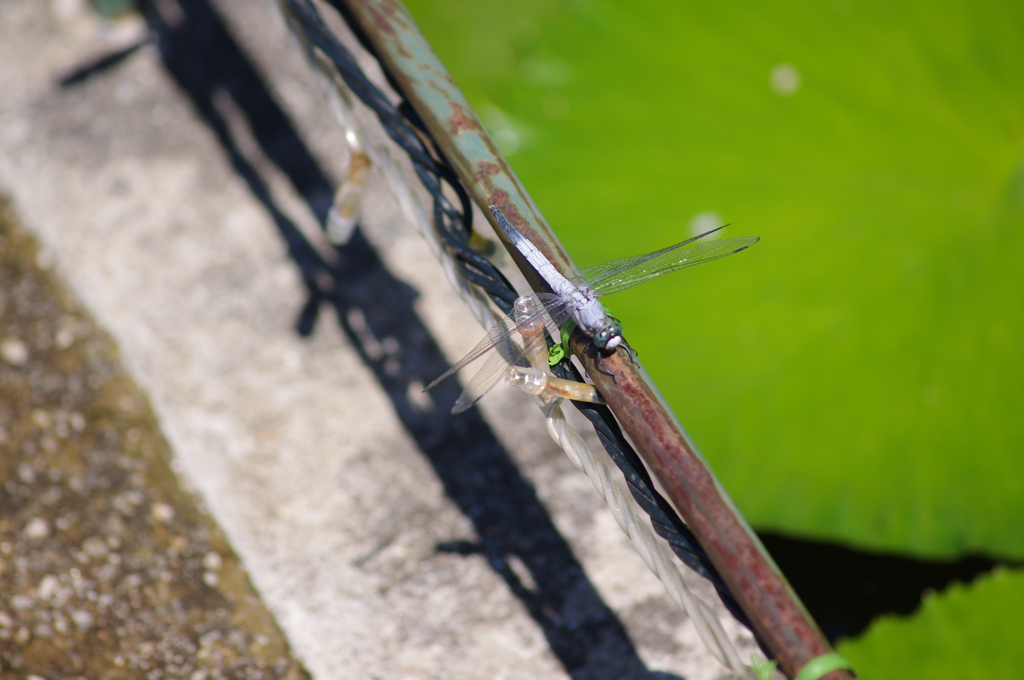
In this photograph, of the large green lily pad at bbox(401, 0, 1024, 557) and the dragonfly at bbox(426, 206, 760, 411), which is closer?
the dragonfly at bbox(426, 206, 760, 411)

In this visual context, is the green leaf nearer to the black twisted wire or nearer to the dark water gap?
the dark water gap

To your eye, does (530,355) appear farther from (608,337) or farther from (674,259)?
(674,259)

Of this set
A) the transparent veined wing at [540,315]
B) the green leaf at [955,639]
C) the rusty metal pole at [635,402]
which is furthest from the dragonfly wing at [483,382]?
the green leaf at [955,639]

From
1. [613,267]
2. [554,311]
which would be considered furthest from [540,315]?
[613,267]

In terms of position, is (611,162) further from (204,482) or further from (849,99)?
(204,482)

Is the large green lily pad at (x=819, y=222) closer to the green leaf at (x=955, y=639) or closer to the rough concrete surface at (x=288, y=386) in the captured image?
the green leaf at (x=955, y=639)

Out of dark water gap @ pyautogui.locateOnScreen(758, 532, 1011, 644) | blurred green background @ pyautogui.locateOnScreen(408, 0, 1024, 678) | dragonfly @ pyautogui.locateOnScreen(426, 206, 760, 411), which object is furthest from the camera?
dark water gap @ pyautogui.locateOnScreen(758, 532, 1011, 644)

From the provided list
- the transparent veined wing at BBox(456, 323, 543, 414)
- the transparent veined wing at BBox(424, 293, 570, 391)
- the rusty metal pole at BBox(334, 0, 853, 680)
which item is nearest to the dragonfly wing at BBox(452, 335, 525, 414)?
the transparent veined wing at BBox(456, 323, 543, 414)
